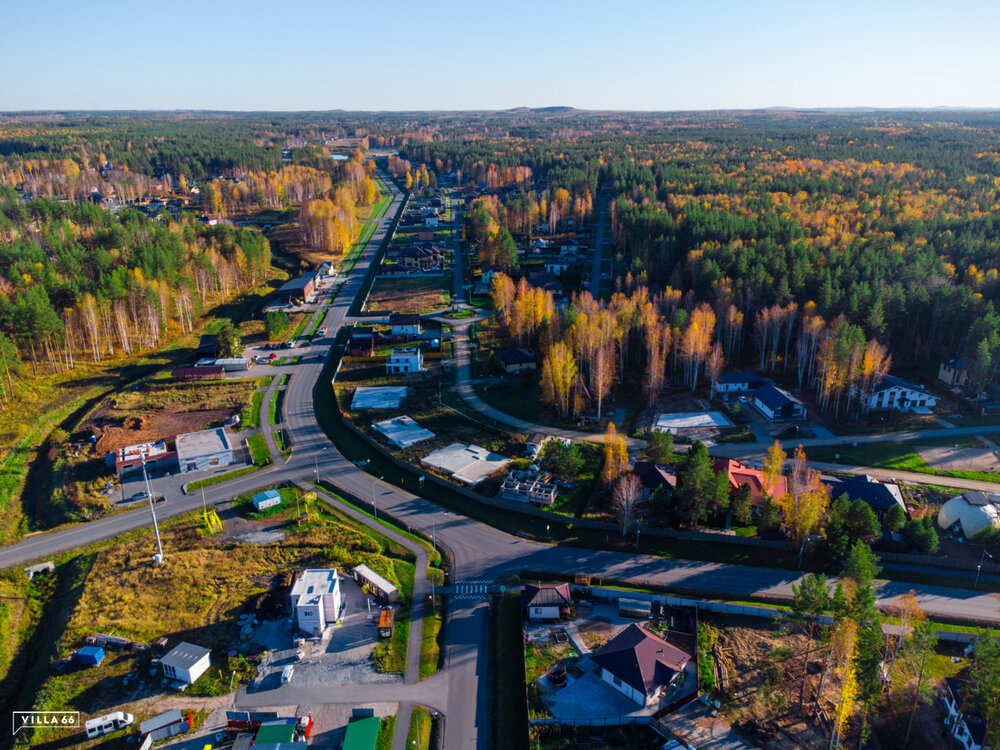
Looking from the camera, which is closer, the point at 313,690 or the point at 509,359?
the point at 313,690

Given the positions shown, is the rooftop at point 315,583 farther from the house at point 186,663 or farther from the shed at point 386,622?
the house at point 186,663

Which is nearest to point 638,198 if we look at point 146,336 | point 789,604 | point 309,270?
point 309,270

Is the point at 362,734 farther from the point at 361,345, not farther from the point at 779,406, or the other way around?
the point at 361,345

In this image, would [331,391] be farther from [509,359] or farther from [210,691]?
[210,691]

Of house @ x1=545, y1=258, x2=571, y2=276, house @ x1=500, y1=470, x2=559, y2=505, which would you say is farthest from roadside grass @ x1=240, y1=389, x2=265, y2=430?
house @ x1=545, y1=258, x2=571, y2=276

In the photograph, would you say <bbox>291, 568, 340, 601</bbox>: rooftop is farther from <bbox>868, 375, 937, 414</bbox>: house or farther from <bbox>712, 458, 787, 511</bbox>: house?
<bbox>868, 375, 937, 414</bbox>: house
